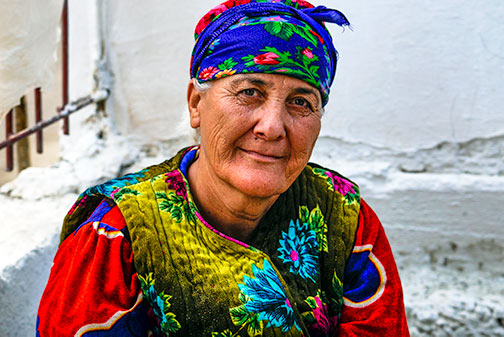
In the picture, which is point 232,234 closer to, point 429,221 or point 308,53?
point 308,53

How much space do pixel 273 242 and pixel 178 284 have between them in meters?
0.35

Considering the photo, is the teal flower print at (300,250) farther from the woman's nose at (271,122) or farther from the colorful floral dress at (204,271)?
the woman's nose at (271,122)

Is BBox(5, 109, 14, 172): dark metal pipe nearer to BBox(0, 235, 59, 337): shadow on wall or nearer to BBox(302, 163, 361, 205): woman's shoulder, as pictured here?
BBox(0, 235, 59, 337): shadow on wall

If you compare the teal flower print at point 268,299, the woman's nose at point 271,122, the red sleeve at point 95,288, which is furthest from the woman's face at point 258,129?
the red sleeve at point 95,288

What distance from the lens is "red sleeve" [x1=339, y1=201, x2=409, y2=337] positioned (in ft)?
5.38

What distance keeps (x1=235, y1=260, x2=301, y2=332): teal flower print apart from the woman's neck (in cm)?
19

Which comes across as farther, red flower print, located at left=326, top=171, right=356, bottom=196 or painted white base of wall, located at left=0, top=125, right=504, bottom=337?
painted white base of wall, located at left=0, top=125, right=504, bottom=337

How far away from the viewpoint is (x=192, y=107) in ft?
5.47

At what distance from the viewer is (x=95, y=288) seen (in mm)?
1388

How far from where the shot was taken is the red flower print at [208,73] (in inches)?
59.9

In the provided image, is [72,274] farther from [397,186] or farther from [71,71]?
[71,71]

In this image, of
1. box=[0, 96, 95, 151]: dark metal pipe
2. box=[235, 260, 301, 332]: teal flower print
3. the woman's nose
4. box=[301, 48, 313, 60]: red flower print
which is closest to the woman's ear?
the woman's nose

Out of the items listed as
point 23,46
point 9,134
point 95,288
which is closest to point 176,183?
point 95,288

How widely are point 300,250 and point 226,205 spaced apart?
275 millimetres
